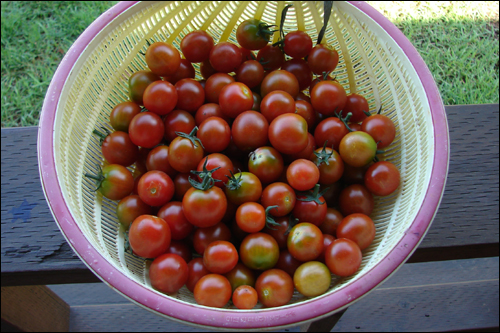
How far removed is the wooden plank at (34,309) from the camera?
136 cm

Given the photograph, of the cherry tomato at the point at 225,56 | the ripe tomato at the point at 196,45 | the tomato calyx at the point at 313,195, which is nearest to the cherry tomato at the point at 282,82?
the cherry tomato at the point at 225,56

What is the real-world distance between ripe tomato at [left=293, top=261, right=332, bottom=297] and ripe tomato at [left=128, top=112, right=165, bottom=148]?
53 centimetres

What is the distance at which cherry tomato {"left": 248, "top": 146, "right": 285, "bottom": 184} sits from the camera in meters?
0.99

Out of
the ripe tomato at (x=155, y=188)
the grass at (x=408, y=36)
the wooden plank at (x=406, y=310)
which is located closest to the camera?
the ripe tomato at (x=155, y=188)

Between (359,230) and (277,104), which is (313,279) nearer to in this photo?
(359,230)

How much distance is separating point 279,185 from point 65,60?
641mm

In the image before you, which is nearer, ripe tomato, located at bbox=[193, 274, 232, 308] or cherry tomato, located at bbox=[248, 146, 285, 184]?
ripe tomato, located at bbox=[193, 274, 232, 308]

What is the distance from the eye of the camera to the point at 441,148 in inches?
34.5

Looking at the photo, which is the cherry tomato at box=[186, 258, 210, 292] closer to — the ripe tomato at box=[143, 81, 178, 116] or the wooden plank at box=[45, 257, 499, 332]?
the ripe tomato at box=[143, 81, 178, 116]

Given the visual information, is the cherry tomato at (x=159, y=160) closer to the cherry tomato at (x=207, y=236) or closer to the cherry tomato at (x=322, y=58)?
Answer: the cherry tomato at (x=207, y=236)

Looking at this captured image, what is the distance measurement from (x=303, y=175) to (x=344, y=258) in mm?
222

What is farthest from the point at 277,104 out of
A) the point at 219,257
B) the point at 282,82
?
the point at 219,257

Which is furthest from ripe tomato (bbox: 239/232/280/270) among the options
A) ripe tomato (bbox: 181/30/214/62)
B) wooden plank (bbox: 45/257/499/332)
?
wooden plank (bbox: 45/257/499/332)

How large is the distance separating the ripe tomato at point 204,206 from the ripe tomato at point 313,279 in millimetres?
243
